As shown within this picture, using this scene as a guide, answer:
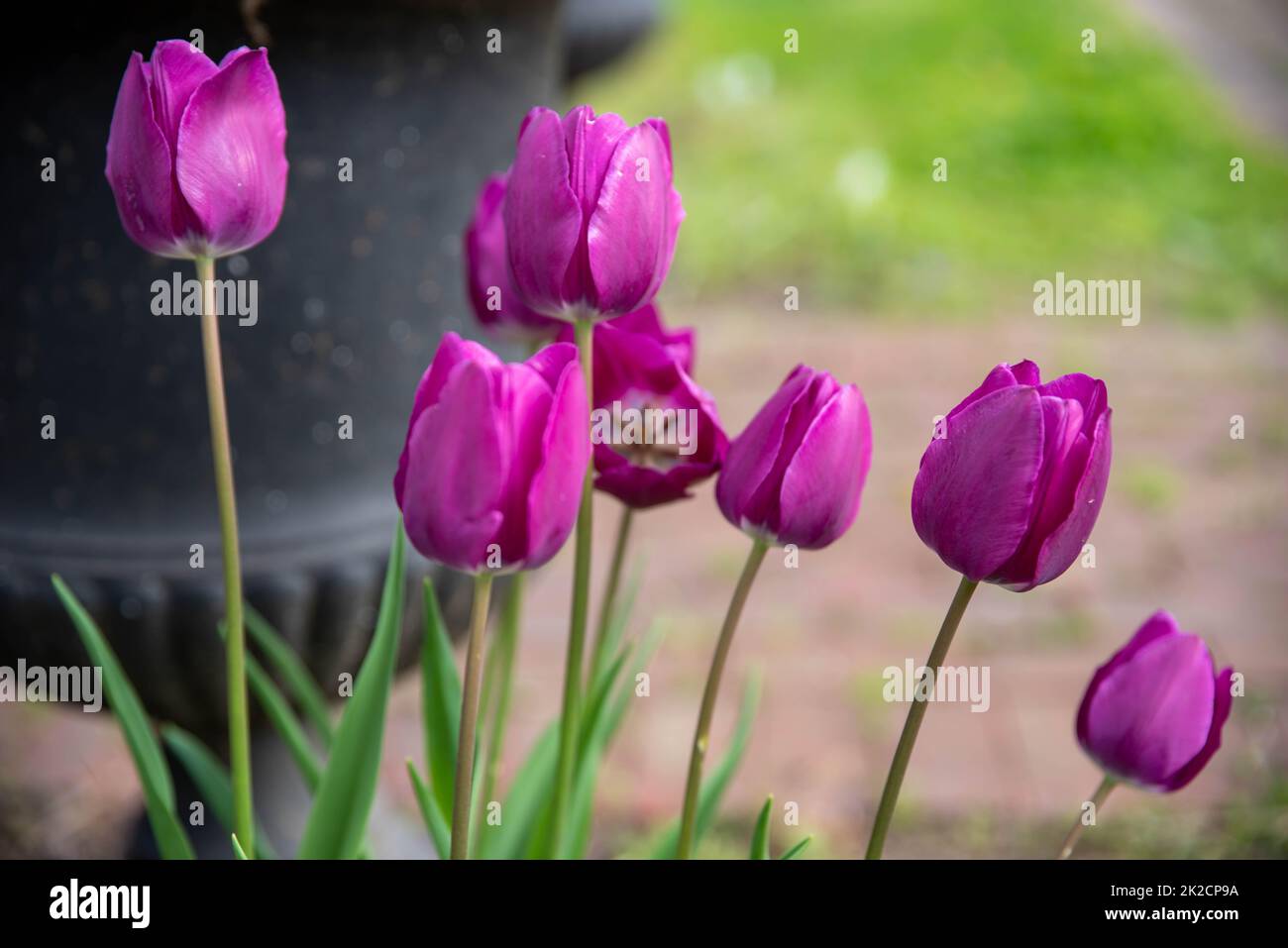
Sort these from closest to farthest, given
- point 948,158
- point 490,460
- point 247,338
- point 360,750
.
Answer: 1. point 490,460
2. point 360,750
3. point 247,338
4. point 948,158

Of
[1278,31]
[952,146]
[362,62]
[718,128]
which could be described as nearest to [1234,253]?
[952,146]

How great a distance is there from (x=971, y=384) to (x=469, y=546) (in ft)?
7.55

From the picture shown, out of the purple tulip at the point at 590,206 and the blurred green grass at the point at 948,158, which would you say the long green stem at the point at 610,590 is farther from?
the blurred green grass at the point at 948,158

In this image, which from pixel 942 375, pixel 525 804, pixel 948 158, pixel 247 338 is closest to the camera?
pixel 525 804

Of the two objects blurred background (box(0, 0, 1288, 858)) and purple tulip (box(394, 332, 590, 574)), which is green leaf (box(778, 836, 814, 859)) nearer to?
purple tulip (box(394, 332, 590, 574))

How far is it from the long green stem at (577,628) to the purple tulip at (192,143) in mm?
151

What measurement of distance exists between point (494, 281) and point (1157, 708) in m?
0.43

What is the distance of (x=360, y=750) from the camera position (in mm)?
730

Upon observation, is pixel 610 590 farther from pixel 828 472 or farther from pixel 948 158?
pixel 948 158

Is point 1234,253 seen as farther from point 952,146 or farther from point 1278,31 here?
point 1278,31

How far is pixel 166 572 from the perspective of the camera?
3.47ft

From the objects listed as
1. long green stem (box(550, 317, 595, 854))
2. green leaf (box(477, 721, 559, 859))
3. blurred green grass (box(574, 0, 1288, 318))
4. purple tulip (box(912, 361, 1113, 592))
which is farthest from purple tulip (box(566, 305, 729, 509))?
blurred green grass (box(574, 0, 1288, 318))

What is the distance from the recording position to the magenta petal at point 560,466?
0.51 metres

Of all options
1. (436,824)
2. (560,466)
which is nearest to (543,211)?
(560,466)
